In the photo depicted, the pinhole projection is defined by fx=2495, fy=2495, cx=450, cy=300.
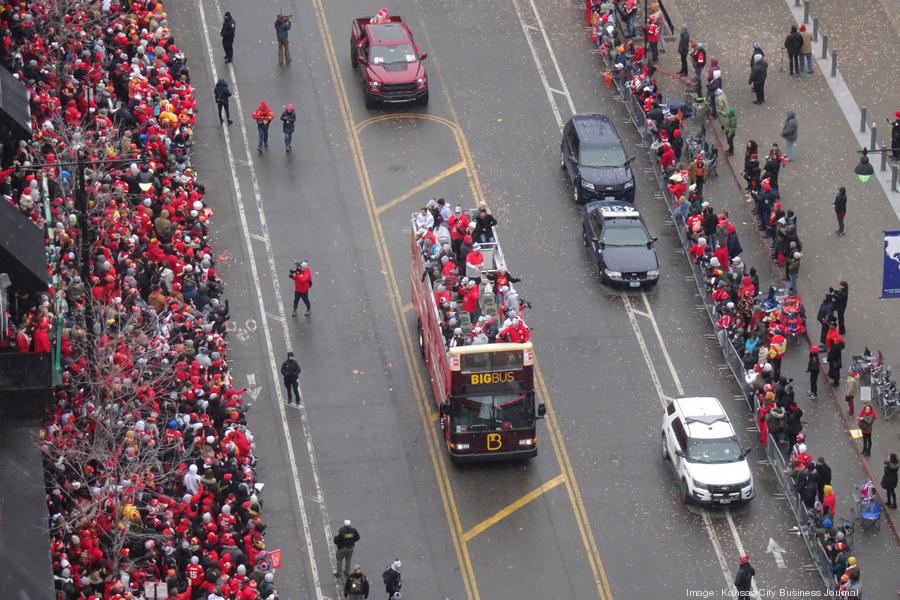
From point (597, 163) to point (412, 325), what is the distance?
25.4ft

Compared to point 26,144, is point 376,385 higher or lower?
lower

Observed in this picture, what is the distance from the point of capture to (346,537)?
5434 cm

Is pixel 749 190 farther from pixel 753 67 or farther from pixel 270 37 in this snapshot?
pixel 270 37

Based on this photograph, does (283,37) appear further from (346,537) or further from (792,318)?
(346,537)

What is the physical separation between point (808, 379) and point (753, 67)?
13.4 m

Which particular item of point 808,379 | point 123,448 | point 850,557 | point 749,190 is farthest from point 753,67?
point 123,448

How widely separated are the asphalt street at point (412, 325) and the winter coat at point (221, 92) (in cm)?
104

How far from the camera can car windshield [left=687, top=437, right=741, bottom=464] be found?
57031 millimetres

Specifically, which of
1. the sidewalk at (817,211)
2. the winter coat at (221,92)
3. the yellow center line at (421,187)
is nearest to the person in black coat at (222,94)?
the winter coat at (221,92)

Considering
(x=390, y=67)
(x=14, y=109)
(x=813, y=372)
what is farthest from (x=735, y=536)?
(x=390, y=67)

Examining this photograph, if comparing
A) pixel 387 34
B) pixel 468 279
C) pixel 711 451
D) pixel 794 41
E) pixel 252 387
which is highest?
pixel 387 34

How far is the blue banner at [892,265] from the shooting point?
56.6m

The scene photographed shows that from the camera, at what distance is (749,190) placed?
67562mm

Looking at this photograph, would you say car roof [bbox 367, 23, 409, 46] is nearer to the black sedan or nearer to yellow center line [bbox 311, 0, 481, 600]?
yellow center line [bbox 311, 0, 481, 600]
